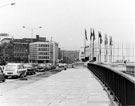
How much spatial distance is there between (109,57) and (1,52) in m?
42.4

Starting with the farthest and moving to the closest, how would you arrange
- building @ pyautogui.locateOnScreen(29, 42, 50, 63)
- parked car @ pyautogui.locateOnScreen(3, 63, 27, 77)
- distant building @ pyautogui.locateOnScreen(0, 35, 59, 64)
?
building @ pyautogui.locateOnScreen(29, 42, 50, 63)
distant building @ pyautogui.locateOnScreen(0, 35, 59, 64)
parked car @ pyautogui.locateOnScreen(3, 63, 27, 77)

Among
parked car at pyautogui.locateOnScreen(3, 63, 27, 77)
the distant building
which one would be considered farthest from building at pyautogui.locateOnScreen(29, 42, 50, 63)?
parked car at pyautogui.locateOnScreen(3, 63, 27, 77)

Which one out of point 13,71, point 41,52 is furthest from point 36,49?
point 13,71

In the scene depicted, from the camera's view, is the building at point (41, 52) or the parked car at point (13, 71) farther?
the building at point (41, 52)

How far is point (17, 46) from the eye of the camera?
150 meters

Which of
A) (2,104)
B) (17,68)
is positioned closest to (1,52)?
(17,68)

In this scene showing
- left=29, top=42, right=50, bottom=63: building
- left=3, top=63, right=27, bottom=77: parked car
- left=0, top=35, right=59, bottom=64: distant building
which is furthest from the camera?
left=29, top=42, right=50, bottom=63: building

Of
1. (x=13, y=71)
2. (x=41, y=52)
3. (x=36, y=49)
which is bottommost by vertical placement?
(x=13, y=71)

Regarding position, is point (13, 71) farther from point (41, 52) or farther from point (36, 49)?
point (41, 52)

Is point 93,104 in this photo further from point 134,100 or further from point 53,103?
point 134,100

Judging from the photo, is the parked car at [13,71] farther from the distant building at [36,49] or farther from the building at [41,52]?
the building at [41,52]

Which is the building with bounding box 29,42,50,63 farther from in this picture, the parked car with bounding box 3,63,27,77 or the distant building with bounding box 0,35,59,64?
the parked car with bounding box 3,63,27,77

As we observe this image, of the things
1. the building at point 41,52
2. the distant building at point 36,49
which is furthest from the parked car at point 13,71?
the building at point 41,52

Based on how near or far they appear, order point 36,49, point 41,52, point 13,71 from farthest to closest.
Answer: point 41,52 → point 36,49 → point 13,71
